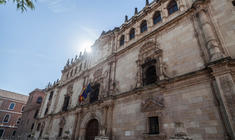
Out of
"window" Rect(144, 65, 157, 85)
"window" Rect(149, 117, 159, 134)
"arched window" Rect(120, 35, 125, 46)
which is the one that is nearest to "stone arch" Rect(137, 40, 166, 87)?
"window" Rect(144, 65, 157, 85)

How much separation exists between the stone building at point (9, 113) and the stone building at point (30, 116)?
5.26 meters

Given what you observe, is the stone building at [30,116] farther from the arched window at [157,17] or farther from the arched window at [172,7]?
the arched window at [172,7]

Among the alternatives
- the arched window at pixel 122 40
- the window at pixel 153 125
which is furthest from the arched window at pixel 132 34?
the window at pixel 153 125

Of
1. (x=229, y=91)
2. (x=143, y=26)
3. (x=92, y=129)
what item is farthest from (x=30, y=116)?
(x=229, y=91)

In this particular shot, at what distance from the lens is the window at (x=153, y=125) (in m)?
8.20

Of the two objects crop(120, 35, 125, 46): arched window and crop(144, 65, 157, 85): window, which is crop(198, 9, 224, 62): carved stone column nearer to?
crop(144, 65, 157, 85): window

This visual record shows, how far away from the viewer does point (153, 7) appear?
1268cm

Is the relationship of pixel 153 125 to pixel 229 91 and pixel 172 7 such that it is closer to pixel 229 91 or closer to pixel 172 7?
pixel 229 91

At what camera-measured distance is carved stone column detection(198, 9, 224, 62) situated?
6961 millimetres

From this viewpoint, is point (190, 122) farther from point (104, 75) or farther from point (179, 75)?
point (104, 75)

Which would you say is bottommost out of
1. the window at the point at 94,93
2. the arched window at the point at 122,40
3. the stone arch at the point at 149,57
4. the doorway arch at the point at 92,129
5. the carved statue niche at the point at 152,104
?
the doorway arch at the point at 92,129

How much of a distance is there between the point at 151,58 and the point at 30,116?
1166 inches

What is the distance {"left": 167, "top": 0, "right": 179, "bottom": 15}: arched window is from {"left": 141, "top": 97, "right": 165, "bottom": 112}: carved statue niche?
282 inches

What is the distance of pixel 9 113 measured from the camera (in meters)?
35.2
